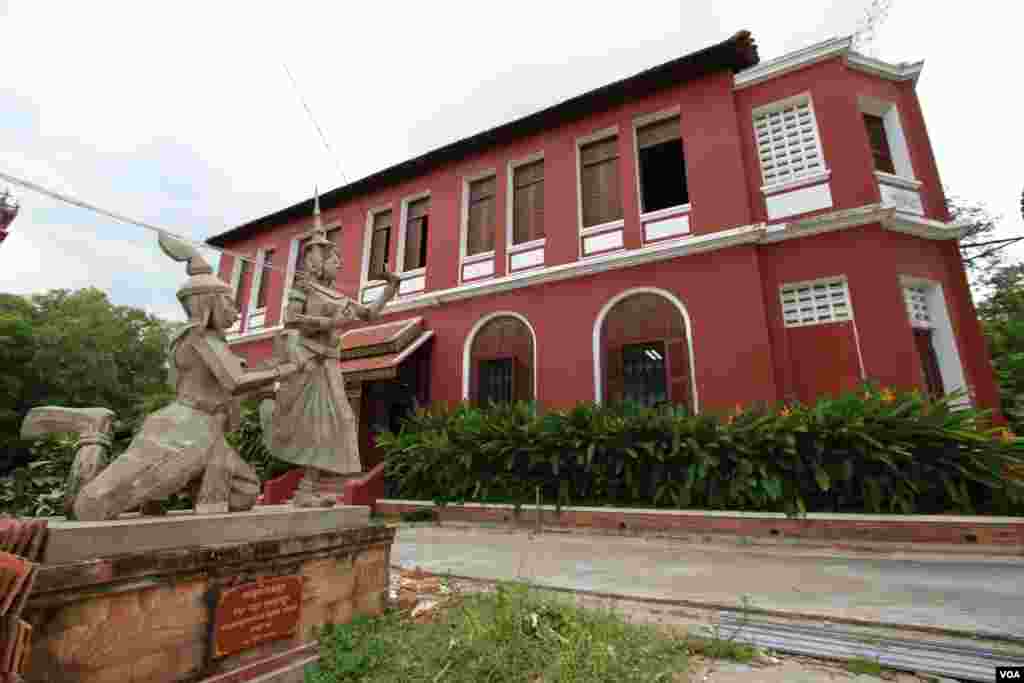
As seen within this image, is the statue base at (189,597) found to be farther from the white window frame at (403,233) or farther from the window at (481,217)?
the white window frame at (403,233)

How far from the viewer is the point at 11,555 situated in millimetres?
1473

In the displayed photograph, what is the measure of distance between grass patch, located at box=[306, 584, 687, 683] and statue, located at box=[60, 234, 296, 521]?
39.7 inches

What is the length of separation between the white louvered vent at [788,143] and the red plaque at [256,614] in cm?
966

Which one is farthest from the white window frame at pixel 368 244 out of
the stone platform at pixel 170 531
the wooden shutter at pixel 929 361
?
the wooden shutter at pixel 929 361

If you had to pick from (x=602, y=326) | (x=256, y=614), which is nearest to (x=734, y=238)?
(x=602, y=326)

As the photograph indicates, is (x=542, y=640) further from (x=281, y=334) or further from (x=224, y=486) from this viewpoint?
(x=281, y=334)

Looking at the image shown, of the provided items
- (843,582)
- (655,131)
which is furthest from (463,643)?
(655,131)

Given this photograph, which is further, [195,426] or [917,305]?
[917,305]

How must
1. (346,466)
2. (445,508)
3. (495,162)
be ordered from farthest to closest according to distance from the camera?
(495,162)
(445,508)
(346,466)

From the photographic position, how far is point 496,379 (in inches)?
394

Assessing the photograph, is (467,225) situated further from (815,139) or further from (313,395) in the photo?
(313,395)

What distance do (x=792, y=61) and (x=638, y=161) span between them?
3.21 meters

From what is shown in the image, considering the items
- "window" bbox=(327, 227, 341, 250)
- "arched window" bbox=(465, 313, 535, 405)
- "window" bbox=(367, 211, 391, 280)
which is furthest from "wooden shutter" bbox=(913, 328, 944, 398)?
"window" bbox=(327, 227, 341, 250)

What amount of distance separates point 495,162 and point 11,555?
11062 mm
